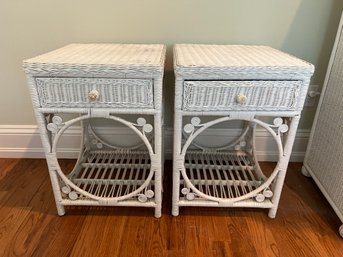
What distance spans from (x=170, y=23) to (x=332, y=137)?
2.91 feet

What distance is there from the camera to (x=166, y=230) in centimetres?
115

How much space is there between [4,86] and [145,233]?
1050 mm

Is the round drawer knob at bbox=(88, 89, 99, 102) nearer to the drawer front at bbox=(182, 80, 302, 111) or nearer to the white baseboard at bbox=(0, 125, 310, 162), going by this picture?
the drawer front at bbox=(182, 80, 302, 111)

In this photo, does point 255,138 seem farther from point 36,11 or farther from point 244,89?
point 36,11

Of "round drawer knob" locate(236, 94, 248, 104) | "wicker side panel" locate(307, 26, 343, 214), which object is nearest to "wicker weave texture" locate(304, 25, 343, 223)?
"wicker side panel" locate(307, 26, 343, 214)

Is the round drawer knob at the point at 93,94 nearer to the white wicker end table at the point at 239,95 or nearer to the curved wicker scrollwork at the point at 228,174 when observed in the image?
the white wicker end table at the point at 239,95

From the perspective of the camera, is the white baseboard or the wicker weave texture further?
the white baseboard

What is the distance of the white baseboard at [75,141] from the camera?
1548 mm

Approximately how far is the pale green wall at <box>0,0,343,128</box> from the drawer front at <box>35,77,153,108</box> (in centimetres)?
50

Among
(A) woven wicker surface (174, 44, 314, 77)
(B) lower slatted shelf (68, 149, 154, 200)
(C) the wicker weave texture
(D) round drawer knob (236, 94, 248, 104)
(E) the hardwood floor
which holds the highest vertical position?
(A) woven wicker surface (174, 44, 314, 77)

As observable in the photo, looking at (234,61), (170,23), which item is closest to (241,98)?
(234,61)

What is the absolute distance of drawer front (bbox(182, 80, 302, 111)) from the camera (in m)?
0.97

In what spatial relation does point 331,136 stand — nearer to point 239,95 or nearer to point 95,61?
point 239,95

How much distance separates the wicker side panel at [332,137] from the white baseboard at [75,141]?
0.23m
